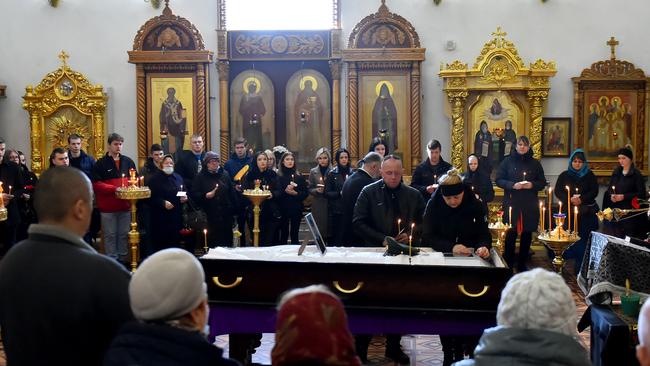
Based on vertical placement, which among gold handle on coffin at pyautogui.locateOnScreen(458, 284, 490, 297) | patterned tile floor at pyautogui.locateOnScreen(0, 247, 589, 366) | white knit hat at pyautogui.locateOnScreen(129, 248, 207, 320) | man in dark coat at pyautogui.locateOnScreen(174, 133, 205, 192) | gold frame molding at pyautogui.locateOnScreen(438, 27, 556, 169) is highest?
gold frame molding at pyautogui.locateOnScreen(438, 27, 556, 169)

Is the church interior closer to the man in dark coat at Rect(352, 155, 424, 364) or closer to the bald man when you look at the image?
the man in dark coat at Rect(352, 155, 424, 364)

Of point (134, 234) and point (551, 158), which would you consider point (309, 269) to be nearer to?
point (134, 234)

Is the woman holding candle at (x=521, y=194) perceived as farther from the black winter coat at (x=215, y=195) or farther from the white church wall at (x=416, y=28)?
the black winter coat at (x=215, y=195)

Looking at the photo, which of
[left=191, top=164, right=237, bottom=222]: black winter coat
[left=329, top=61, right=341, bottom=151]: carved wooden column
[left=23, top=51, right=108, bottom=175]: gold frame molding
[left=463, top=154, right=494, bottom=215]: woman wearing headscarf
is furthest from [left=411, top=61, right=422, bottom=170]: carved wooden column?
[left=23, top=51, right=108, bottom=175]: gold frame molding

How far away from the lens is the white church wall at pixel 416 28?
11.7m

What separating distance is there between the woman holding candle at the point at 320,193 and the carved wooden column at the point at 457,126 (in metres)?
2.72

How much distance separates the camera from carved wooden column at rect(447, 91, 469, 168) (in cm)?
1158

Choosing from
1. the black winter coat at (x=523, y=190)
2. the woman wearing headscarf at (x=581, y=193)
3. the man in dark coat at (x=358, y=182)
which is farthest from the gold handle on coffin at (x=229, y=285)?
the woman wearing headscarf at (x=581, y=193)

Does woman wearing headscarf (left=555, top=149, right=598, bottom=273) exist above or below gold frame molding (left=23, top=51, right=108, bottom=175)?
below

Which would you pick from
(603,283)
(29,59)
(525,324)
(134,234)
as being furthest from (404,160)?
(525,324)

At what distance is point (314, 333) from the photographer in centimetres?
197

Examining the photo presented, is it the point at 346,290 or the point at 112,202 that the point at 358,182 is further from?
the point at 112,202

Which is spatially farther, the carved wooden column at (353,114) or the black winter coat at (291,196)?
the carved wooden column at (353,114)

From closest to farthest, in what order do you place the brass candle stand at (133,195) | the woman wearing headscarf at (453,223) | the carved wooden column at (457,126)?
the woman wearing headscarf at (453,223) < the brass candle stand at (133,195) < the carved wooden column at (457,126)
